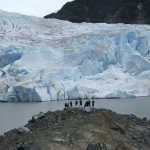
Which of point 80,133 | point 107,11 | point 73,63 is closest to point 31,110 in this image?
point 73,63

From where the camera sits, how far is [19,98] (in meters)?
29.5

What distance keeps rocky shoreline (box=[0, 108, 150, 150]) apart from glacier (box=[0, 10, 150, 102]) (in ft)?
60.8

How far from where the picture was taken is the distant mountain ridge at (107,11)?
58003mm

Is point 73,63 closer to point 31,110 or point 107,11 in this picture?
point 31,110

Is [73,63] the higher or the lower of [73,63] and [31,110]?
the higher

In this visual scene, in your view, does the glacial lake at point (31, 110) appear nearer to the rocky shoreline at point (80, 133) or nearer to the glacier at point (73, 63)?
the glacier at point (73, 63)

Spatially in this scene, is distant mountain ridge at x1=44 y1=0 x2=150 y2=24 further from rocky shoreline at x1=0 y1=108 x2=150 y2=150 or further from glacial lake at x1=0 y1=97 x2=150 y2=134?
rocky shoreline at x1=0 y1=108 x2=150 y2=150

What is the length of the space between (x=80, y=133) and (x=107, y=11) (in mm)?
54411

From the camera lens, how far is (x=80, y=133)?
8.72 meters

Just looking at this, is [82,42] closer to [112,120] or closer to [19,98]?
[19,98]

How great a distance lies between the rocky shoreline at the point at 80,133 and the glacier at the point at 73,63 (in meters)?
18.5

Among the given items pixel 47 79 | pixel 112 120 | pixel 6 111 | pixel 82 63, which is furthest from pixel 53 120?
pixel 82 63

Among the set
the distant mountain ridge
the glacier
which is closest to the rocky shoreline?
the glacier

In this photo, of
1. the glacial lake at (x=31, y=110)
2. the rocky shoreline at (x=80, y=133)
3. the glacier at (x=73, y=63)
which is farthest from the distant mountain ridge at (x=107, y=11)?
the rocky shoreline at (x=80, y=133)
